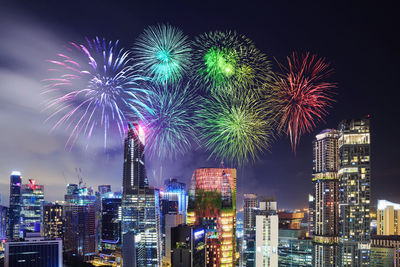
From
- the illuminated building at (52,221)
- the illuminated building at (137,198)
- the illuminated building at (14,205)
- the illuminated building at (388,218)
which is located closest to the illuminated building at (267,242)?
the illuminated building at (137,198)

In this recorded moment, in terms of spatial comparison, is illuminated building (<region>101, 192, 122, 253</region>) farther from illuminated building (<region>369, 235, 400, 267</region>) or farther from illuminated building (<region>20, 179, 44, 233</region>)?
illuminated building (<region>369, 235, 400, 267</region>)

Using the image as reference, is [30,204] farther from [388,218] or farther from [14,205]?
[388,218]

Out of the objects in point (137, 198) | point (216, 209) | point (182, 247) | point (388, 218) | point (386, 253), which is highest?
point (182, 247)

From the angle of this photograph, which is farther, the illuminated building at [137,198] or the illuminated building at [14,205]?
the illuminated building at [14,205]

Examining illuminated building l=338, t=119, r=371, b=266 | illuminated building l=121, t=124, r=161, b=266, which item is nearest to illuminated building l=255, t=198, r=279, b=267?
illuminated building l=338, t=119, r=371, b=266

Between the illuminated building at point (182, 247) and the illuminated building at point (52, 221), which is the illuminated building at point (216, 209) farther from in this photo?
the illuminated building at point (52, 221)

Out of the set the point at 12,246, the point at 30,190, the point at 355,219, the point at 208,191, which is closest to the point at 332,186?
the point at 355,219

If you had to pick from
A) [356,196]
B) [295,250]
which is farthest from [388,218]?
[356,196]
